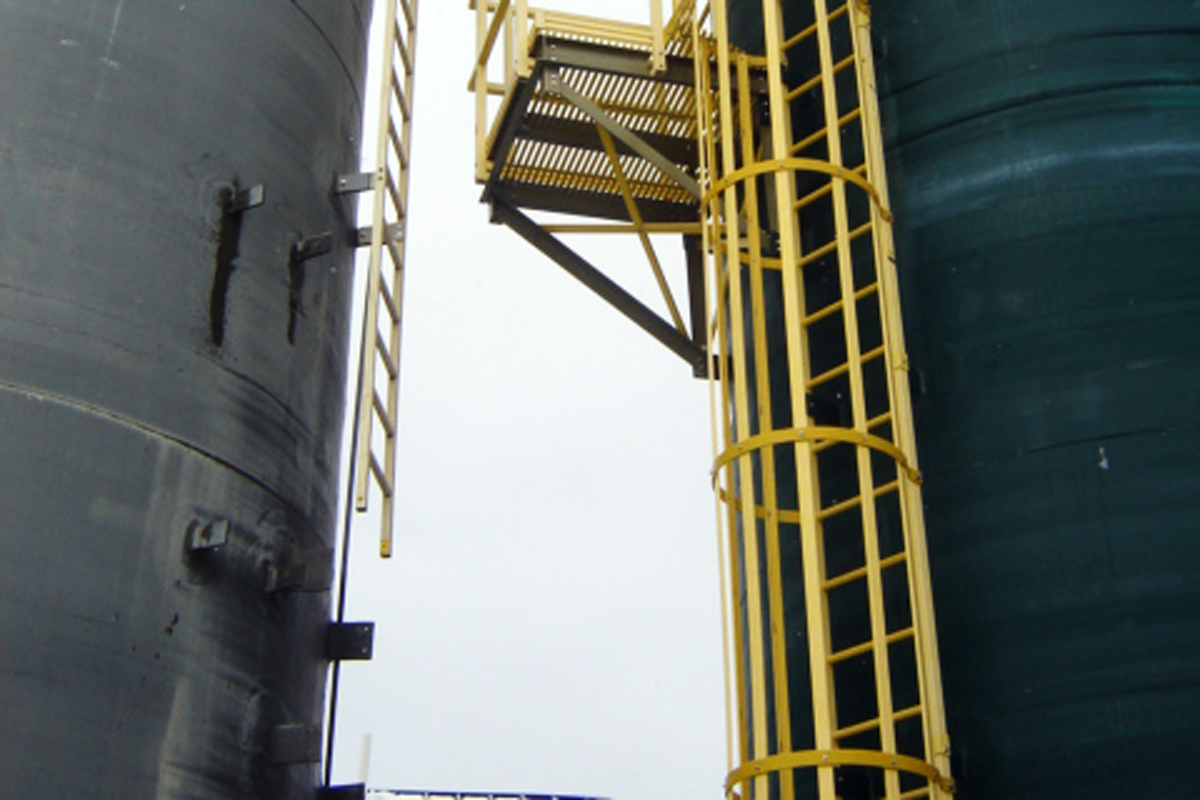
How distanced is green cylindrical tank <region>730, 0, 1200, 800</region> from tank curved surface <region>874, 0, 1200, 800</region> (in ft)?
0.05

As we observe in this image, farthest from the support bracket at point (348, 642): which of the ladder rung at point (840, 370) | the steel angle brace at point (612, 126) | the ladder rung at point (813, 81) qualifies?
the steel angle brace at point (612, 126)

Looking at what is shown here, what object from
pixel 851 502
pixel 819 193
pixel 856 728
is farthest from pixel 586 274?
pixel 856 728

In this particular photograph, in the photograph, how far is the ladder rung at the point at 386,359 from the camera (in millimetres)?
13681

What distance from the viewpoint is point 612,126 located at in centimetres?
1725

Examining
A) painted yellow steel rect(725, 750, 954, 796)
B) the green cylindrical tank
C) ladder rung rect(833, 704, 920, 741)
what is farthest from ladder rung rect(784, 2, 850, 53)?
painted yellow steel rect(725, 750, 954, 796)

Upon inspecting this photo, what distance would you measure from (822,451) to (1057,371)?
1.98 m

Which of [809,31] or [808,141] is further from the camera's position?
[809,31]

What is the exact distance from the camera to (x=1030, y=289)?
13.1 m

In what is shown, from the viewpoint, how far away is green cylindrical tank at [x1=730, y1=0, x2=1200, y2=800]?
38.6 ft

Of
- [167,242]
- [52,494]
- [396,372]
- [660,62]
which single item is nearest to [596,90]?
[660,62]

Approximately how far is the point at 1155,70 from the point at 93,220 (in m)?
7.61

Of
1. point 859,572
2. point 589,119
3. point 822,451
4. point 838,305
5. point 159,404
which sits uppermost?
point 589,119

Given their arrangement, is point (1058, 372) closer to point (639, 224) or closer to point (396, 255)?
point (396, 255)

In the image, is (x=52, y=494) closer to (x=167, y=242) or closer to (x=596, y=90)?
(x=167, y=242)
